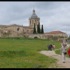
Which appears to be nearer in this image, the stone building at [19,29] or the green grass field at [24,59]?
the green grass field at [24,59]

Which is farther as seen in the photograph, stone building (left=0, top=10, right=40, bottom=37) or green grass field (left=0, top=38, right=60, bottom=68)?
stone building (left=0, top=10, right=40, bottom=37)

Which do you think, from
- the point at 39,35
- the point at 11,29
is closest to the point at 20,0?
the point at 39,35

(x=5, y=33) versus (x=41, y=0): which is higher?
(x=41, y=0)

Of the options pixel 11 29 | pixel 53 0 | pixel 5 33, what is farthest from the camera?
pixel 11 29

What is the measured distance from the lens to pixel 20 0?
6.06ft

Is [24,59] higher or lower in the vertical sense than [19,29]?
higher

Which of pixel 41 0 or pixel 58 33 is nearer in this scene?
pixel 41 0

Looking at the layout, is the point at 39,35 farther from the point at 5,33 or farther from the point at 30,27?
the point at 30,27

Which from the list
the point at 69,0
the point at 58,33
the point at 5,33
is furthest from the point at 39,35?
the point at 69,0

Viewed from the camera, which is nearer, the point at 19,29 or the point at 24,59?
the point at 24,59

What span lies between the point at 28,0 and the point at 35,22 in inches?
5613

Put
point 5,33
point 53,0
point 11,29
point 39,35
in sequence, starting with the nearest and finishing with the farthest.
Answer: point 53,0, point 39,35, point 5,33, point 11,29

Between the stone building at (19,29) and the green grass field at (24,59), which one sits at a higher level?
the green grass field at (24,59)

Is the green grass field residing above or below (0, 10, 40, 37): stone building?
above
